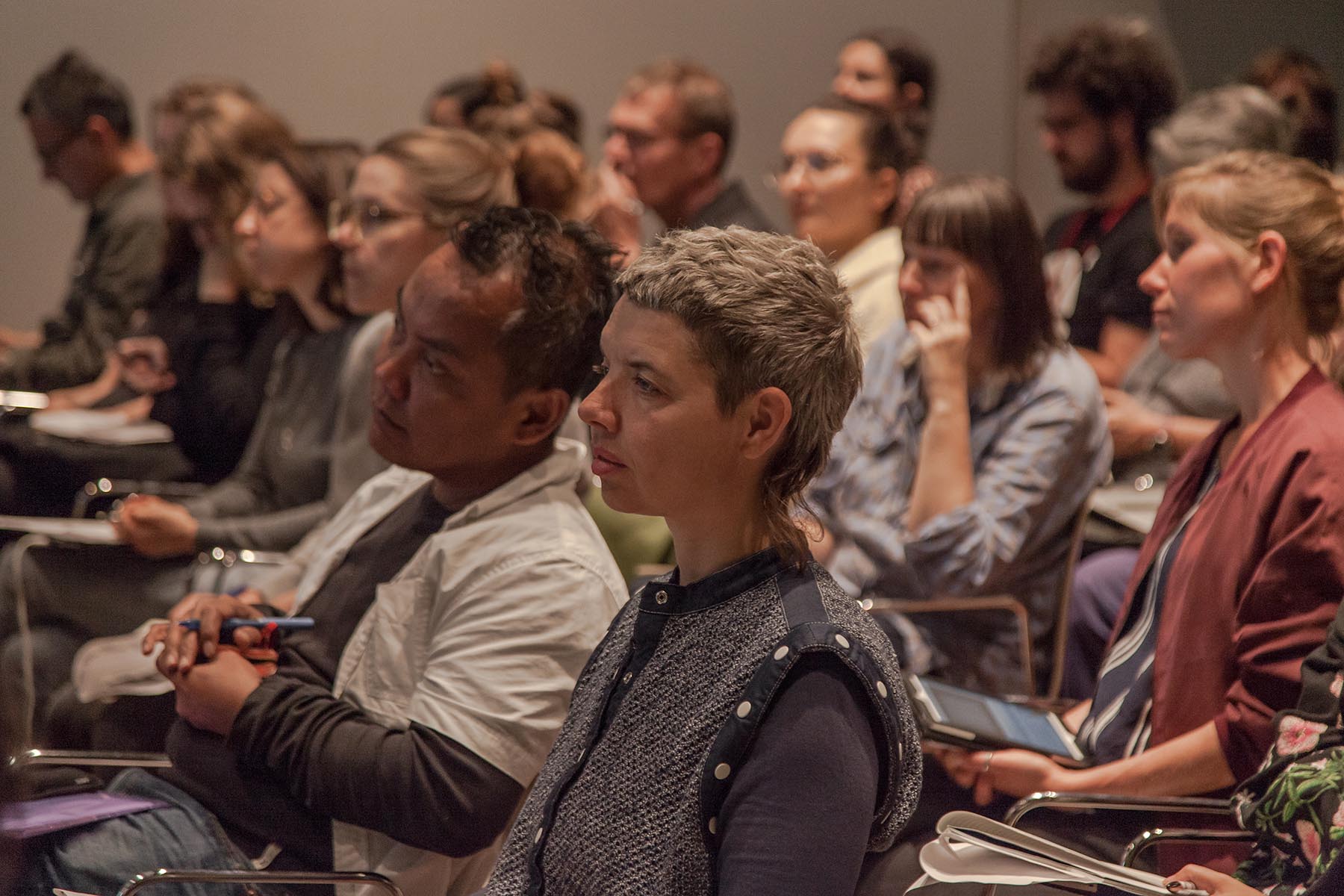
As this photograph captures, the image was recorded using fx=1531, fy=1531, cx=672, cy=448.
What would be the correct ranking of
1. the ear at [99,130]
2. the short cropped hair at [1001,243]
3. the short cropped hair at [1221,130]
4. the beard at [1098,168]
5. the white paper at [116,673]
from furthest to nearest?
1. the ear at [99,130]
2. the beard at [1098,168]
3. the short cropped hair at [1221,130]
4. the short cropped hair at [1001,243]
5. the white paper at [116,673]

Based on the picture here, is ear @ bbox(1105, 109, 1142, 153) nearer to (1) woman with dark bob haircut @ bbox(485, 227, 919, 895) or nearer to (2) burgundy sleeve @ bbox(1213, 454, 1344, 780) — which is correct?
(2) burgundy sleeve @ bbox(1213, 454, 1344, 780)

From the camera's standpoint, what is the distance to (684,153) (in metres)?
4.54

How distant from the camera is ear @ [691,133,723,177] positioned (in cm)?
455

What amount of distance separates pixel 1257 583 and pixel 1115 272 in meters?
2.25

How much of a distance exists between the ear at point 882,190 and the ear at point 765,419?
2708mm

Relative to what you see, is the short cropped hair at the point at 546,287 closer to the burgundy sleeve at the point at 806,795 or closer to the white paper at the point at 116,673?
the burgundy sleeve at the point at 806,795

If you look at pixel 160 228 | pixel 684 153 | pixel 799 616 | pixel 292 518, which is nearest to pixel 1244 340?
pixel 799 616

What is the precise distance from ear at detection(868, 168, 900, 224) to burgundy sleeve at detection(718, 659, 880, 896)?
2.89 meters

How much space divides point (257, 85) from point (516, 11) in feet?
3.80

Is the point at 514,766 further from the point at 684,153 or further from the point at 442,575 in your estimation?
the point at 684,153

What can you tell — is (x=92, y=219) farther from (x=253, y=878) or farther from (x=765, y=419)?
(x=765, y=419)

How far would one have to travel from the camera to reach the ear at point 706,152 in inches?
179

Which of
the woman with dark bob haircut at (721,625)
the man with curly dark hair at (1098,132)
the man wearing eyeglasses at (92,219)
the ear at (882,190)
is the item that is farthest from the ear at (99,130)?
the woman with dark bob haircut at (721,625)

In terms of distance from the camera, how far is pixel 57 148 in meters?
5.89
